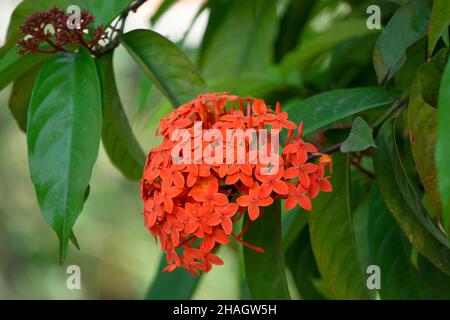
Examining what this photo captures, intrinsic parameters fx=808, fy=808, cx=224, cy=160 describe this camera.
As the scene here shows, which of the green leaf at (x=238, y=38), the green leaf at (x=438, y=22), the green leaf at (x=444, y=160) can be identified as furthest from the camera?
the green leaf at (x=238, y=38)

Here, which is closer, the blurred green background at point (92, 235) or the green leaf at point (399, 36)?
the green leaf at point (399, 36)

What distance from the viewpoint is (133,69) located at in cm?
472

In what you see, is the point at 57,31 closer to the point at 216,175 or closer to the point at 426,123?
the point at 216,175

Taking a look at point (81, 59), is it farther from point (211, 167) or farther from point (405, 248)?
point (405, 248)

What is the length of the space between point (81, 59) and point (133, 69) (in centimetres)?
374

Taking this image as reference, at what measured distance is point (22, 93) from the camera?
1160mm

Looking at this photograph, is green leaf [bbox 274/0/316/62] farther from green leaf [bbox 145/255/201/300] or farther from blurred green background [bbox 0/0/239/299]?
blurred green background [bbox 0/0/239/299]

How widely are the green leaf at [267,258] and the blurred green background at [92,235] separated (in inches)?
131


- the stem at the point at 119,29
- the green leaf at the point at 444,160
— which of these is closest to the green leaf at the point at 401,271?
the stem at the point at 119,29

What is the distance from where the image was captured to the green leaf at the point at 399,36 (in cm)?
94

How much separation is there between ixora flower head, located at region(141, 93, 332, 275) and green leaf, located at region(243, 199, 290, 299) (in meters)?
0.09

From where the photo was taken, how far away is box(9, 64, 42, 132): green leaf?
1148mm

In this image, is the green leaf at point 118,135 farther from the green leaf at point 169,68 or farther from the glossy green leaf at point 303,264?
the glossy green leaf at point 303,264
